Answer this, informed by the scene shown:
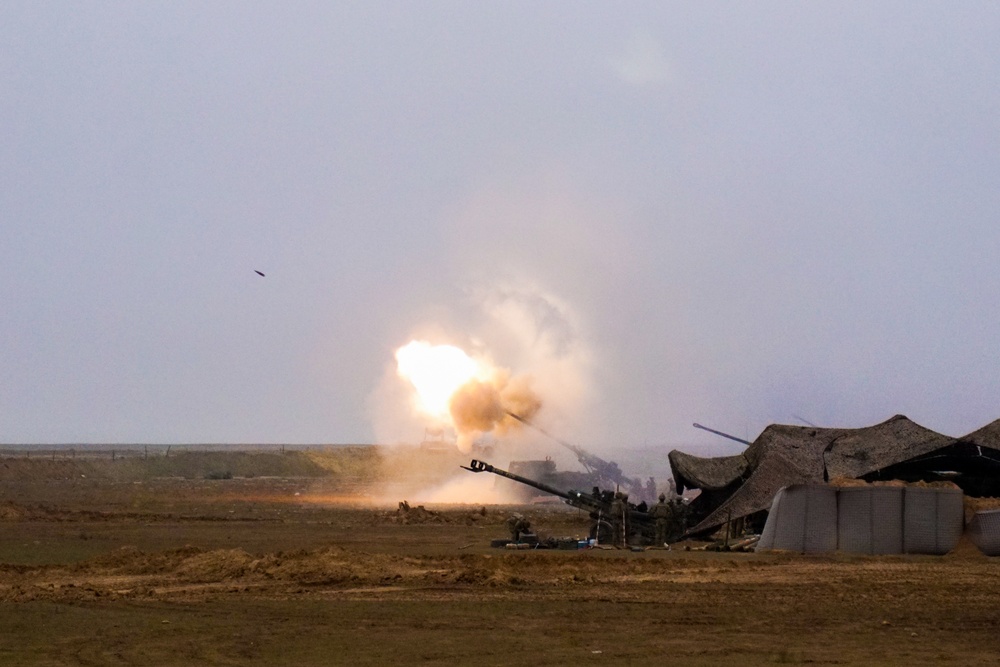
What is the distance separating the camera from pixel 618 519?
30922mm

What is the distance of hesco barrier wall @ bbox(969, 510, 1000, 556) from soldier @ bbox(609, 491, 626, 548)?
826cm

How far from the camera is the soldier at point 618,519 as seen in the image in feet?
101

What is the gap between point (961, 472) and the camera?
3078 cm

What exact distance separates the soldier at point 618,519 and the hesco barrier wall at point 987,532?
8.26 m

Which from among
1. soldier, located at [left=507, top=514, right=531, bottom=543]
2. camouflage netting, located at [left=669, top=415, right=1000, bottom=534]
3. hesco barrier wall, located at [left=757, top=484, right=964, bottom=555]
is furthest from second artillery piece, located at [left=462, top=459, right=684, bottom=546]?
hesco barrier wall, located at [left=757, top=484, right=964, bottom=555]

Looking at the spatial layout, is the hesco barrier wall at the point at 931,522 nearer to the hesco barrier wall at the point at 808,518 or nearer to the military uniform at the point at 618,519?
the hesco barrier wall at the point at 808,518

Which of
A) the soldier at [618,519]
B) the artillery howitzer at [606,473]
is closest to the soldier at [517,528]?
the soldier at [618,519]

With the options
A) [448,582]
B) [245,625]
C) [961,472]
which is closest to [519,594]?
[448,582]

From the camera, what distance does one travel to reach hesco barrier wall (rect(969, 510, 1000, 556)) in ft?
83.1

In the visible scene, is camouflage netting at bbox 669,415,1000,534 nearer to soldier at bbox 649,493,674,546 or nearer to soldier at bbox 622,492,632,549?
soldier at bbox 649,493,674,546

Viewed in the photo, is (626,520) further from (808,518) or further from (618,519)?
(808,518)

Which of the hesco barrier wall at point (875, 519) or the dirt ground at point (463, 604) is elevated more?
the hesco barrier wall at point (875, 519)

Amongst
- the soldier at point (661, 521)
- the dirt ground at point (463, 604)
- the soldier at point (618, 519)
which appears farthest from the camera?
the soldier at point (661, 521)

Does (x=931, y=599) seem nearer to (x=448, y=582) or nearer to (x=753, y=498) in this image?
(x=448, y=582)
